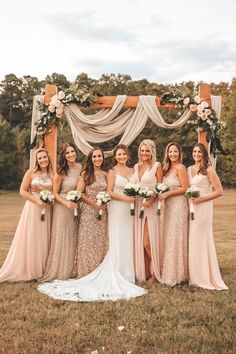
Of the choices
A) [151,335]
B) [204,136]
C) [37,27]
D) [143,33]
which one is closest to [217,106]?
[204,136]

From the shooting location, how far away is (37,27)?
44.5ft

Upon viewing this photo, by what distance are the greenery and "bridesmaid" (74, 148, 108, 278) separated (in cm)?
136

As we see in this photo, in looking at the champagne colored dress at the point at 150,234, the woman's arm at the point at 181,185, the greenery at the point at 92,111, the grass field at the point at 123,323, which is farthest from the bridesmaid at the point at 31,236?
the woman's arm at the point at 181,185

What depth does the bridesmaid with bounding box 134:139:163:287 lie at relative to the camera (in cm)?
789

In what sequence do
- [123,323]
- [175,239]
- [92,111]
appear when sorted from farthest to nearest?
[92,111] < [175,239] < [123,323]

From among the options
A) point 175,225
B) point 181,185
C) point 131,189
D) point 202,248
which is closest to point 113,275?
point 175,225

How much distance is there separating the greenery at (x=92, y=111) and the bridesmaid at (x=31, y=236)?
1.24 meters

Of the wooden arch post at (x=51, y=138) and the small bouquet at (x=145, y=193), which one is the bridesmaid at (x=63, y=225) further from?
the small bouquet at (x=145, y=193)

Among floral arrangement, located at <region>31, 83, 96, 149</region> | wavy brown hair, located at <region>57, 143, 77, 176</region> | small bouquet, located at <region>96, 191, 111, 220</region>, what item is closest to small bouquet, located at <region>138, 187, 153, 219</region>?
small bouquet, located at <region>96, 191, 111, 220</region>

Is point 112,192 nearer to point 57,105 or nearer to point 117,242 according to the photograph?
point 117,242

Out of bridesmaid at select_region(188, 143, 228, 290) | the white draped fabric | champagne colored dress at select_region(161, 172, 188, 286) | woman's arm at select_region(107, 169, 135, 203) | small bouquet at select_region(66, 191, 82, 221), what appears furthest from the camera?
the white draped fabric

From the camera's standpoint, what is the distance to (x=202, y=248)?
25.0ft

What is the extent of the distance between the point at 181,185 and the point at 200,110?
5.21 feet

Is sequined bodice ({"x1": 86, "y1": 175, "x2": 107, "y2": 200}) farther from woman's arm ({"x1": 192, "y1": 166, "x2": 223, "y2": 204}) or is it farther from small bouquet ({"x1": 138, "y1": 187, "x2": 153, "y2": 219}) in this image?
woman's arm ({"x1": 192, "y1": 166, "x2": 223, "y2": 204})
